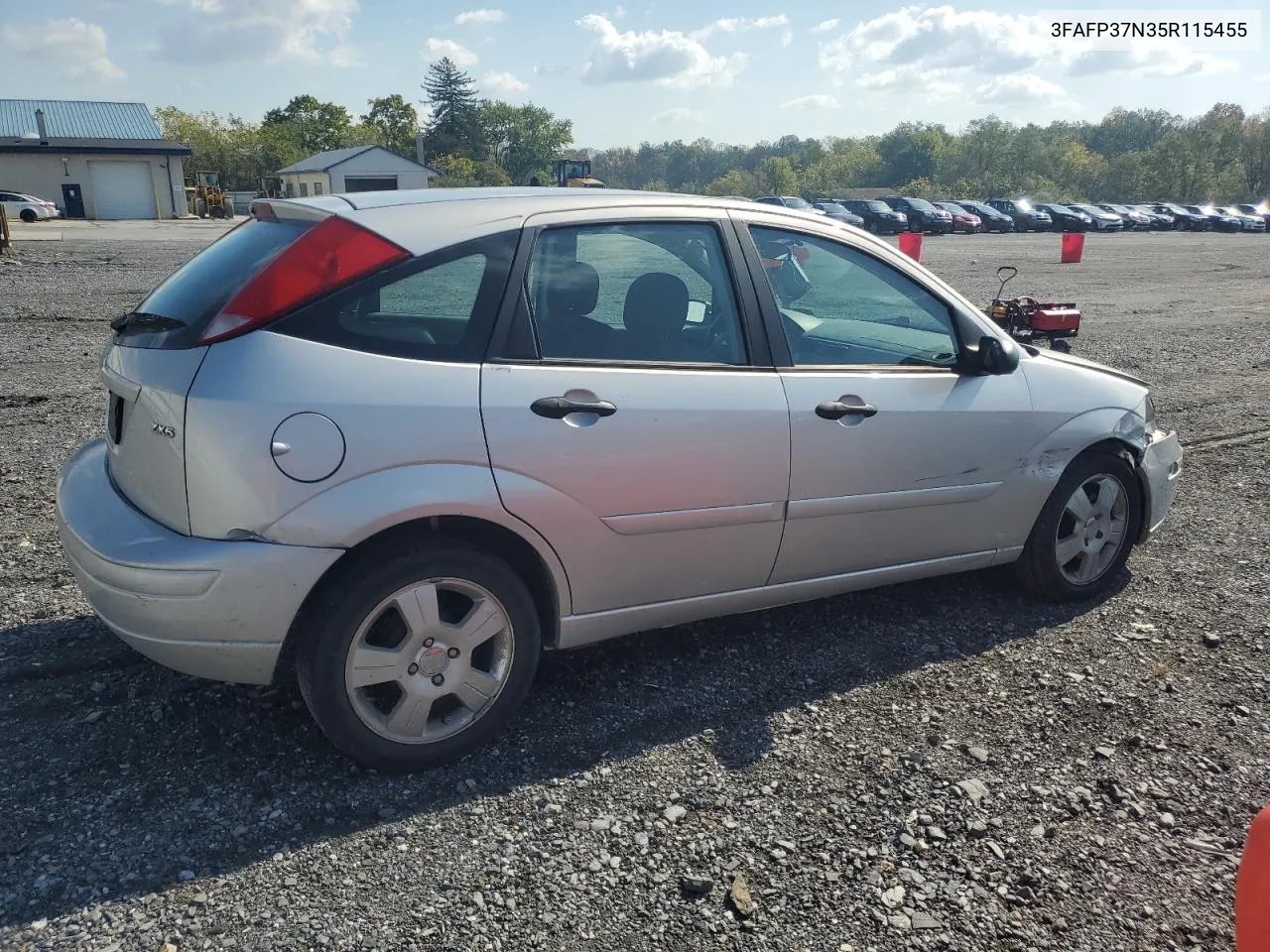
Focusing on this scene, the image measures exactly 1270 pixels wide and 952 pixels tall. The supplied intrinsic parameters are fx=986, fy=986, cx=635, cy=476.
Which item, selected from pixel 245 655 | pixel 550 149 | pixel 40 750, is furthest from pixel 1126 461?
pixel 550 149

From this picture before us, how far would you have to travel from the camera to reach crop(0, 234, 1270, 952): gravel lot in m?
2.52

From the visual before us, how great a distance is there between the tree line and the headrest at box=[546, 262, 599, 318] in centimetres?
5771

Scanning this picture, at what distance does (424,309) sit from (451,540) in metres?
0.72

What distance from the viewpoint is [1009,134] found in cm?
10525

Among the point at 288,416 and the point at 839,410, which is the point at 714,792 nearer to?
the point at 839,410

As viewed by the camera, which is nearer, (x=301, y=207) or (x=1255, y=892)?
(x=1255, y=892)

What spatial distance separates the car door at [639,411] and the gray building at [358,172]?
60444 millimetres

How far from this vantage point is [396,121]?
4496 inches

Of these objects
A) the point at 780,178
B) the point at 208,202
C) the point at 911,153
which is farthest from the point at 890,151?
the point at 208,202

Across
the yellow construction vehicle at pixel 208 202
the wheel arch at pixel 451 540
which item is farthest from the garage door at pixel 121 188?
the wheel arch at pixel 451 540

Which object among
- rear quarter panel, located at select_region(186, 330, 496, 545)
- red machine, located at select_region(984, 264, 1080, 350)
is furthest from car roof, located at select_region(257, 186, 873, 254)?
red machine, located at select_region(984, 264, 1080, 350)

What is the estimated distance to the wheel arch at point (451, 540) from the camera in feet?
9.48

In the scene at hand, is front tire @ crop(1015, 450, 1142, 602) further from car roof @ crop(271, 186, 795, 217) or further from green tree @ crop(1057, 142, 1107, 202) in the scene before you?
green tree @ crop(1057, 142, 1107, 202)

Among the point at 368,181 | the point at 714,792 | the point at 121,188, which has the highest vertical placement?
the point at 368,181
